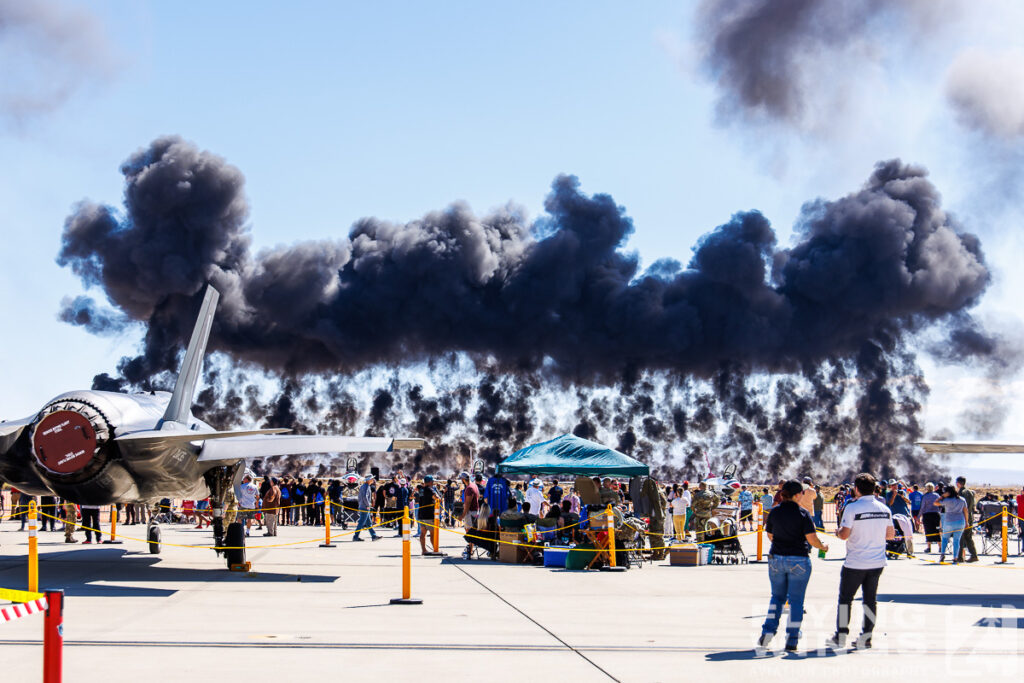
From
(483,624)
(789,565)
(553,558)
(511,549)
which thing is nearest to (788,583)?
(789,565)

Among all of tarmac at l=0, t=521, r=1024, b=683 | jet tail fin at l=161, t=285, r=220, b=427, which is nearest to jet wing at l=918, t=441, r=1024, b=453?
tarmac at l=0, t=521, r=1024, b=683

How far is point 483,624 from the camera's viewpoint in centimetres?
994

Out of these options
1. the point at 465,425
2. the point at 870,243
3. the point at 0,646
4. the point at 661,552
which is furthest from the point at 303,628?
the point at 465,425

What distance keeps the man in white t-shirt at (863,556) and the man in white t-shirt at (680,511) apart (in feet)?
45.2

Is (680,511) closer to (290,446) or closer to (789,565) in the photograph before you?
(290,446)

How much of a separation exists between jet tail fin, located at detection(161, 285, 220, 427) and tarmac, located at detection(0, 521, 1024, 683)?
8.46 feet

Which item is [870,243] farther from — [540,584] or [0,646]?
[0,646]

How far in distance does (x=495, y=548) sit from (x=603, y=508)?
2.39 m

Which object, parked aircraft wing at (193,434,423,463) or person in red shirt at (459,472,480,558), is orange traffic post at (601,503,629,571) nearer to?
person in red shirt at (459,472,480,558)

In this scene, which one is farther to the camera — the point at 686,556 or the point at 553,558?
the point at 686,556

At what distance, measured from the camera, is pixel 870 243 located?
69688mm

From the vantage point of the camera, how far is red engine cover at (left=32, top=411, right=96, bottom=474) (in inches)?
522

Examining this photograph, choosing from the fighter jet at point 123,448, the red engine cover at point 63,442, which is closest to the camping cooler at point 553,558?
the fighter jet at point 123,448

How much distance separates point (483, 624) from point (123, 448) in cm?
663
